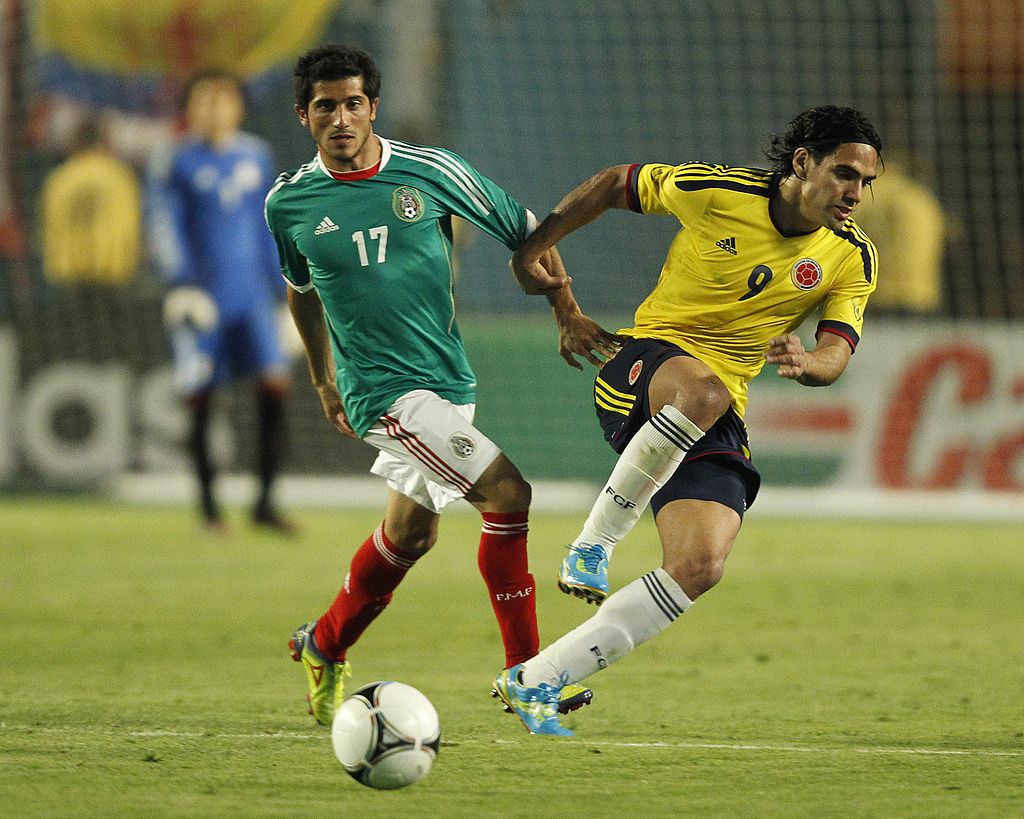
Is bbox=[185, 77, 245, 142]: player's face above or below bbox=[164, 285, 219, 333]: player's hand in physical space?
above

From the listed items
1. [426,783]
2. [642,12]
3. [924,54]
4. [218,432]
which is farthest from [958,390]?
[426,783]

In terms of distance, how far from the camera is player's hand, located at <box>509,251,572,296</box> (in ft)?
15.9

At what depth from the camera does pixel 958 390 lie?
1154 centimetres

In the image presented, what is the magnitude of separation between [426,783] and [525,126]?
9.94m

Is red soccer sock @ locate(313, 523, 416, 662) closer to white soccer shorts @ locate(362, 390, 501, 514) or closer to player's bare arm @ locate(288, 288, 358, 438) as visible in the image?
white soccer shorts @ locate(362, 390, 501, 514)

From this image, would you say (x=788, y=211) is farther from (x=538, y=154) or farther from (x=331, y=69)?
(x=538, y=154)

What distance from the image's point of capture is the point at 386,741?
3832 mm

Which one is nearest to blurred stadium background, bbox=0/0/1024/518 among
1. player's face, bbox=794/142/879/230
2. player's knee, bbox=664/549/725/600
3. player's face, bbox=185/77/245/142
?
player's face, bbox=185/77/245/142

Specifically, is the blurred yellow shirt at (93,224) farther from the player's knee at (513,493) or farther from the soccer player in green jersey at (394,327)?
the player's knee at (513,493)

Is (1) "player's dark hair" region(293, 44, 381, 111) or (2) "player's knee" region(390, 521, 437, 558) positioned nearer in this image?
(1) "player's dark hair" region(293, 44, 381, 111)

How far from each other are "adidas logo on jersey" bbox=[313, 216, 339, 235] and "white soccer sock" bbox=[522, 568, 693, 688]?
1379mm

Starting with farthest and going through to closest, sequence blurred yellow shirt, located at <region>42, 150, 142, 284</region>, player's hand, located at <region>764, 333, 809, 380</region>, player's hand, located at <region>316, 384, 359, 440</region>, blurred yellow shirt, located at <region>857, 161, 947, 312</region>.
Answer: blurred yellow shirt, located at <region>42, 150, 142, 284</region> → blurred yellow shirt, located at <region>857, 161, 947, 312</region> → player's hand, located at <region>316, 384, 359, 440</region> → player's hand, located at <region>764, 333, 809, 380</region>

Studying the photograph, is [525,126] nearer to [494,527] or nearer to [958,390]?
[958,390]

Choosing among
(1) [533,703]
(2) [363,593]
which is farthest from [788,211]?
(2) [363,593]
